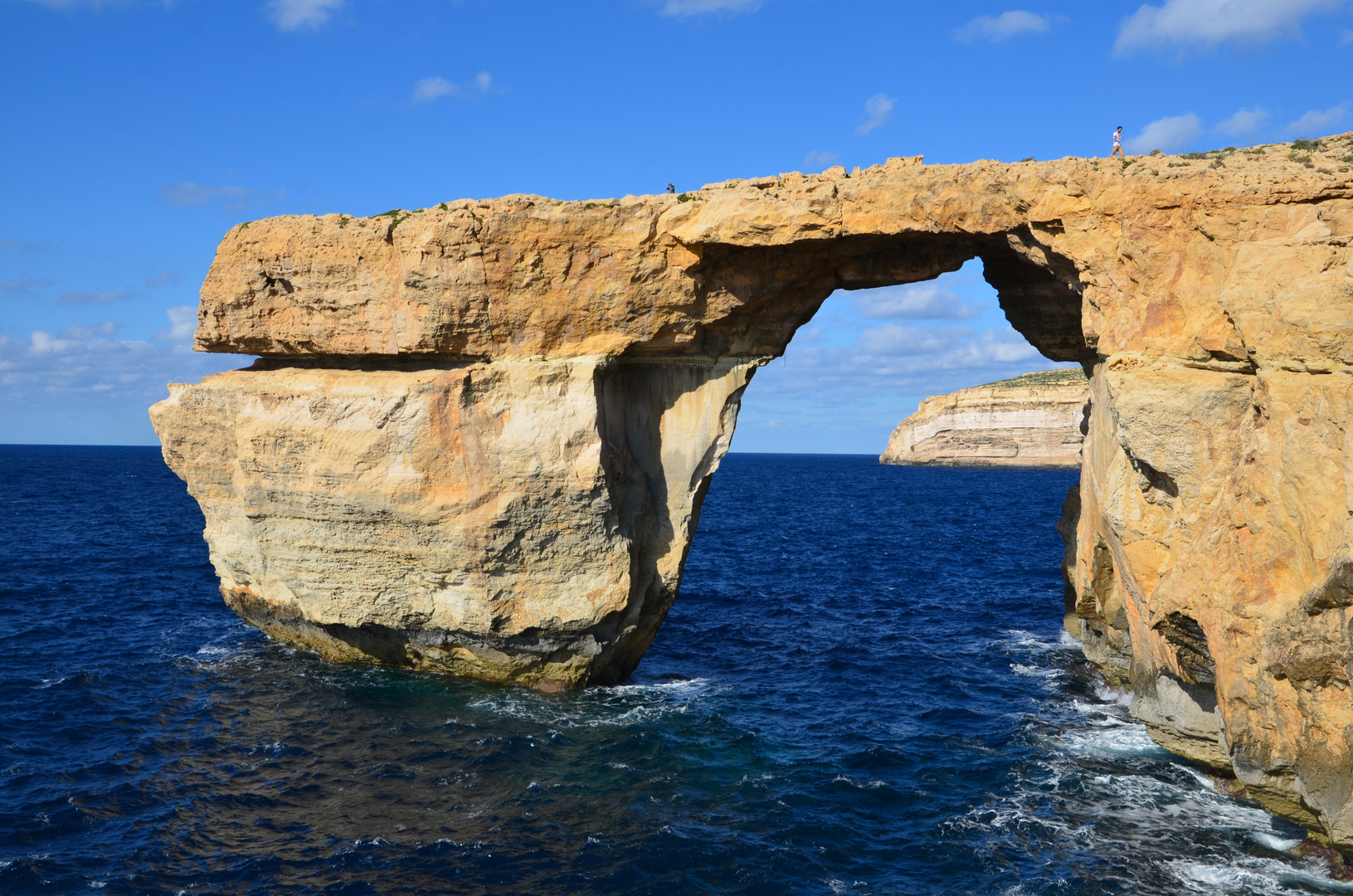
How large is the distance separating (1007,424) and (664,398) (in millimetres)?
94308

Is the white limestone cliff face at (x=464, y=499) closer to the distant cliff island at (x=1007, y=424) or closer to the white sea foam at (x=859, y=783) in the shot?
the white sea foam at (x=859, y=783)

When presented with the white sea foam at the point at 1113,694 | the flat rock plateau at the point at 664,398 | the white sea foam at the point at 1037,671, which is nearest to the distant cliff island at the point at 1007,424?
the white sea foam at the point at 1037,671

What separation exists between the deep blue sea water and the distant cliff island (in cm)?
8144

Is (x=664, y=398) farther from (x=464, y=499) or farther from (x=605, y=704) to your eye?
(x=605, y=704)

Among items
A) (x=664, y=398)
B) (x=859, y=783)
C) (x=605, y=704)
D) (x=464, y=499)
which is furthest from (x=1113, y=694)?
(x=464, y=499)

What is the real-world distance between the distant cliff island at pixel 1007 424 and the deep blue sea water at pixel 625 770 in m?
81.4

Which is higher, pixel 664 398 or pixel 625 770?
pixel 664 398

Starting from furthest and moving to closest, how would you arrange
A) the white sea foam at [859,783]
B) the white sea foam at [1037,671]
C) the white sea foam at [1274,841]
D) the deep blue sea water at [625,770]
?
the white sea foam at [1037,671], the white sea foam at [859,783], the white sea foam at [1274,841], the deep blue sea water at [625,770]

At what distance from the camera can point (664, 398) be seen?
69.3ft

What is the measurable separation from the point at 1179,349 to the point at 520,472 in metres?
12.5

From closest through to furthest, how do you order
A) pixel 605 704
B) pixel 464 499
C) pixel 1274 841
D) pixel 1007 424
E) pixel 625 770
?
1. pixel 1274 841
2. pixel 625 770
3. pixel 464 499
4. pixel 605 704
5. pixel 1007 424

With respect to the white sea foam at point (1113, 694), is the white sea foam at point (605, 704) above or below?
above

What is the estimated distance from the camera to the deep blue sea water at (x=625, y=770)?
12961 mm

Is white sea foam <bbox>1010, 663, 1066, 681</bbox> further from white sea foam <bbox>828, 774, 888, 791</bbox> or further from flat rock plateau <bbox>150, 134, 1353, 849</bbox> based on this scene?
white sea foam <bbox>828, 774, 888, 791</bbox>
